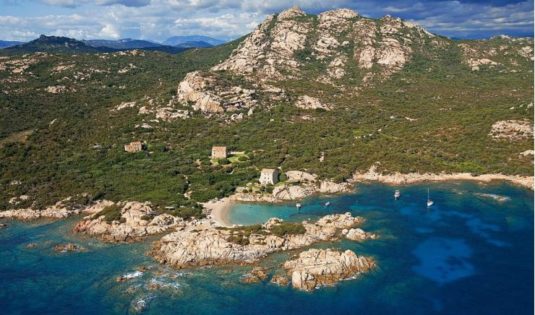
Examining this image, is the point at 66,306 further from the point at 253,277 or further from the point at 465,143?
the point at 465,143

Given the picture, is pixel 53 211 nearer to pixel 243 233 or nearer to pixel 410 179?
pixel 243 233

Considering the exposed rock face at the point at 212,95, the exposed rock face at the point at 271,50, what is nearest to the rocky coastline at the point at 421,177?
the exposed rock face at the point at 212,95

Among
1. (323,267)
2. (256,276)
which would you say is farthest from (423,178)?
(256,276)

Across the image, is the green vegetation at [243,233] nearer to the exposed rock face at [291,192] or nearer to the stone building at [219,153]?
the exposed rock face at [291,192]

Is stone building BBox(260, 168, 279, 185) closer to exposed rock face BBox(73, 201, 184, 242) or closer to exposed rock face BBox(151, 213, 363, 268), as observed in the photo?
exposed rock face BBox(151, 213, 363, 268)

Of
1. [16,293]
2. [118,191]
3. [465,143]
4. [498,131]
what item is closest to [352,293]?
[16,293]
